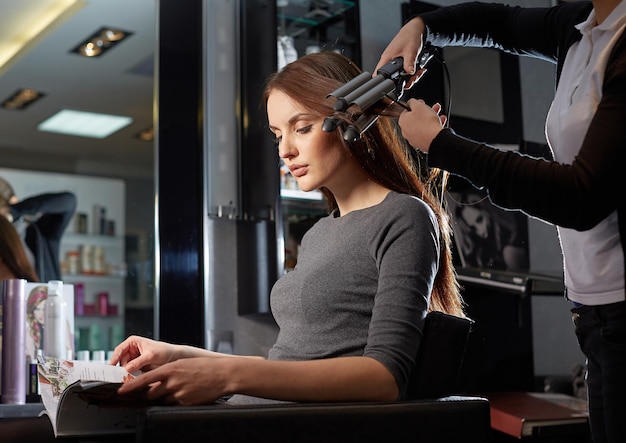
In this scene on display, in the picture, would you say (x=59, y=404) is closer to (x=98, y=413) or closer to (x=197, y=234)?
(x=98, y=413)

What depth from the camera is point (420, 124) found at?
4.15 ft

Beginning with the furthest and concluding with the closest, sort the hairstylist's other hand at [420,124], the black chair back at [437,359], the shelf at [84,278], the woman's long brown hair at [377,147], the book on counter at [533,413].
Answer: the shelf at [84,278] < the book on counter at [533,413] < the woman's long brown hair at [377,147] < the black chair back at [437,359] < the hairstylist's other hand at [420,124]

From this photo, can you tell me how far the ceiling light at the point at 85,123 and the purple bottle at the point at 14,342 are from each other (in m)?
0.58

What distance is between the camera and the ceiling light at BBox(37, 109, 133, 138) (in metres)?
2.59

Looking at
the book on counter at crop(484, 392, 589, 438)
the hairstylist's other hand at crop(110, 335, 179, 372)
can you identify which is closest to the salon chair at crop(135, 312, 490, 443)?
the hairstylist's other hand at crop(110, 335, 179, 372)

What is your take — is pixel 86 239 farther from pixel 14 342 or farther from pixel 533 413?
pixel 533 413

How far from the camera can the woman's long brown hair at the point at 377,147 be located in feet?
5.25

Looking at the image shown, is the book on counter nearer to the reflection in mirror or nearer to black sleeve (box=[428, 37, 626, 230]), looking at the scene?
the reflection in mirror

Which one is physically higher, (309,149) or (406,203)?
(309,149)

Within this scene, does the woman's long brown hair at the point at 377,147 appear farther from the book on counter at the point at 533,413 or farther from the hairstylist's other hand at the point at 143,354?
the book on counter at the point at 533,413

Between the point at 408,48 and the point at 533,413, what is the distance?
1.46 m

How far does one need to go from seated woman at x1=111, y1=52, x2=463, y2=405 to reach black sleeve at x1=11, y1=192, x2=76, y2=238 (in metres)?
1.03

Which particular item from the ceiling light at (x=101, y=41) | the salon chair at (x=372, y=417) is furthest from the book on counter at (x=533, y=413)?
the ceiling light at (x=101, y=41)

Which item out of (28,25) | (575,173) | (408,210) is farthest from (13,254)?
(575,173)
